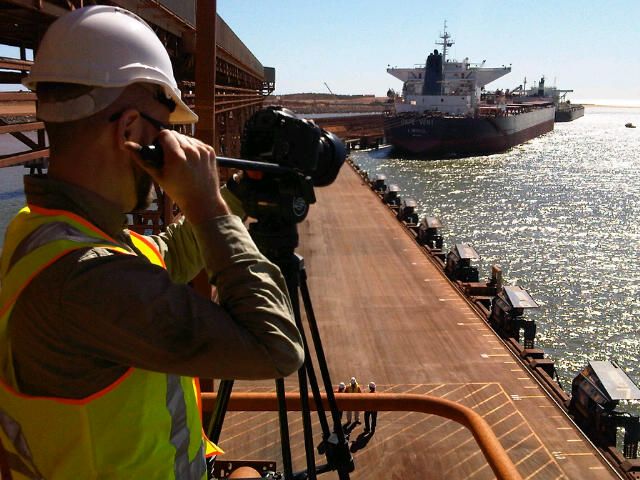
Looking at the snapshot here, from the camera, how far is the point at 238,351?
49.4 inches

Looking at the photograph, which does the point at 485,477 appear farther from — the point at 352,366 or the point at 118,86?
the point at 118,86

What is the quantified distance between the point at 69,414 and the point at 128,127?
0.69 metres

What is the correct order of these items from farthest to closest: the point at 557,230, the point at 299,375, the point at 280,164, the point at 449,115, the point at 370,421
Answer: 1. the point at 449,115
2. the point at 557,230
3. the point at 370,421
4. the point at 299,375
5. the point at 280,164

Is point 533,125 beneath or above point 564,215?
above

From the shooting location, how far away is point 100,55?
139cm

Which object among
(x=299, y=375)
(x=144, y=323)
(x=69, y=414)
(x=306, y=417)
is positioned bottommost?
(x=306, y=417)

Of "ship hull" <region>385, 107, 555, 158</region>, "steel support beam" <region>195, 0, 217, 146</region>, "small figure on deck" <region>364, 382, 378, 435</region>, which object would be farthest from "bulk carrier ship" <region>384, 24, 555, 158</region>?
"steel support beam" <region>195, 0, 217, 146</region>

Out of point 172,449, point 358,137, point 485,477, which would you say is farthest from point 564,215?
point 358,137

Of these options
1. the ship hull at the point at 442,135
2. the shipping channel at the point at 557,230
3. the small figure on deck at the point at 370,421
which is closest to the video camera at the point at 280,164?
the small figure on deck at the point at 370,421

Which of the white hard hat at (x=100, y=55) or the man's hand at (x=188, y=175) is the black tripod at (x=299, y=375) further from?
the white hard hat at (x=100, y=55)

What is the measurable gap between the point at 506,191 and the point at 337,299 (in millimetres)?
29369

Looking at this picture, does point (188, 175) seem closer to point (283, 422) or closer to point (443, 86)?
point (283, 422)

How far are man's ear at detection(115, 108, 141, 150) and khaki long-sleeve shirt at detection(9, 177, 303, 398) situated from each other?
29 cm

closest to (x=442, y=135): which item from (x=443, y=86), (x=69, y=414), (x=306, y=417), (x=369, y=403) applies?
(x=443, y=86)
